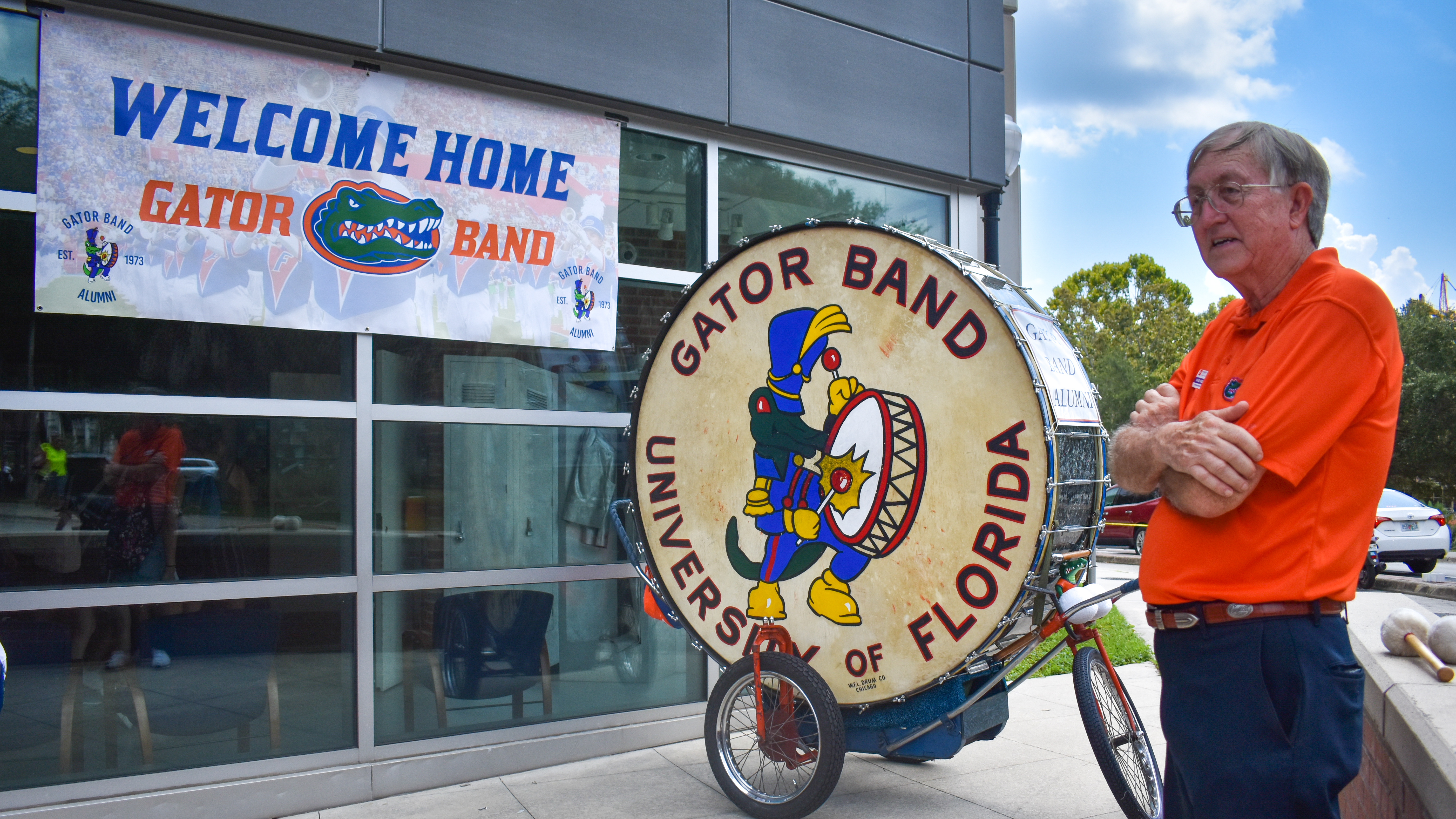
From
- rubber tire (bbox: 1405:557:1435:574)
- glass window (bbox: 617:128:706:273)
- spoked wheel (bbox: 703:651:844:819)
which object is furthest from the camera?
rubber tire (bbox: 1405:557:1435:574)

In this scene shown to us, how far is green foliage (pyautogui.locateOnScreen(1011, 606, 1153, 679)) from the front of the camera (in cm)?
721

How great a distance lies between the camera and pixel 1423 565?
1513 centimetres

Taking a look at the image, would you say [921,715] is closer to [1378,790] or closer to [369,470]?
[1378,790]

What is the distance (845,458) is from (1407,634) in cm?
209

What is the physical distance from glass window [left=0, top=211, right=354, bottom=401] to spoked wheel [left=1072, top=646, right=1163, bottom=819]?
3.37m

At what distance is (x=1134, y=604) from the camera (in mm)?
11586

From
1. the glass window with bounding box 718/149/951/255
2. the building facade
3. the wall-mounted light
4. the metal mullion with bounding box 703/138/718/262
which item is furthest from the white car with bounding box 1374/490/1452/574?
the metal mullion with bounding box 703/138/718/262

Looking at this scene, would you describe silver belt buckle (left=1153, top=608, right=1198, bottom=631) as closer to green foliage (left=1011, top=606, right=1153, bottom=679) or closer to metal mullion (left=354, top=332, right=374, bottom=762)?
metal mullion (left=354, top=332, right=374, bottom=762)

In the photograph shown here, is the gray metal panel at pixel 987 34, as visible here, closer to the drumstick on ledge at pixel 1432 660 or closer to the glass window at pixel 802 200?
the glass window at pixel 802 200

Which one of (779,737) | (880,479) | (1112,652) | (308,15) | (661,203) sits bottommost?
(1112,652)

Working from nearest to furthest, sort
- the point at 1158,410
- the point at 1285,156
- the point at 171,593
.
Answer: the point at 1285,156
the point at 1158,410
the point at 171,593

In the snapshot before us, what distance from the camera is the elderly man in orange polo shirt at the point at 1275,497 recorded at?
194 centimetres

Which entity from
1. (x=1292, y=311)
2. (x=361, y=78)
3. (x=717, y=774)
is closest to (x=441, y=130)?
(x=361, y=78)

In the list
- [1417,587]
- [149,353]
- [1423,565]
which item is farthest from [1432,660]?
[1423,565]
